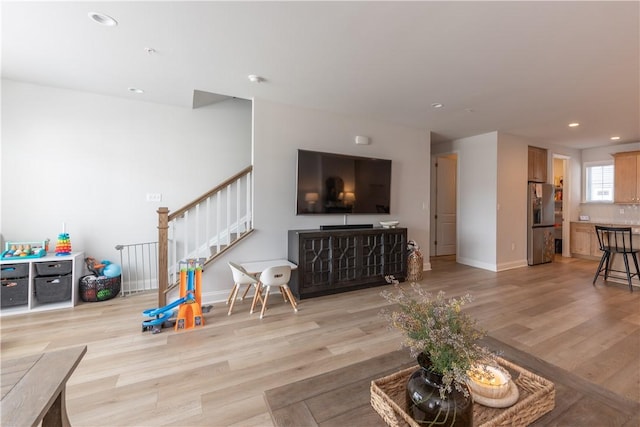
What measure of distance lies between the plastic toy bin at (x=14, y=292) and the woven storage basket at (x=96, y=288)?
477 mm

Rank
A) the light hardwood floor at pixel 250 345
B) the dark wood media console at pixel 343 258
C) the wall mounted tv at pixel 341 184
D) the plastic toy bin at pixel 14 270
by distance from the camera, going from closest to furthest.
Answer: the light hardwood floor at pixel 250 345, the plastic toy bin at pixel 14 270, the dark wood media console at pixel 343 258, the wall mounted tv at pixel 341 184

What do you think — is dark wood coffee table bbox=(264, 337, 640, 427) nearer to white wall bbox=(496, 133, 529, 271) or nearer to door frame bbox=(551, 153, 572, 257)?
white wall bbox=(496, 133, 529, 271)

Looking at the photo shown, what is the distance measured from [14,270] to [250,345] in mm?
2887

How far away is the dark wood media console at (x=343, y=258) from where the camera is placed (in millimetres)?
3574

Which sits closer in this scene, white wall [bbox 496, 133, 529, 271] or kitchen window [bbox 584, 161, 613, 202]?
white wall [bbox 496, 133, 529, 271]

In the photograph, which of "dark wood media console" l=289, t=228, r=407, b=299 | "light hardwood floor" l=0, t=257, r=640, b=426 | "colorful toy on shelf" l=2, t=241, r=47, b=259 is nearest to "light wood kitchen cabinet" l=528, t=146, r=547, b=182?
"light hardwood floor" l=0, t=257, r=640, b=426

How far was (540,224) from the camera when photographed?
5703mm

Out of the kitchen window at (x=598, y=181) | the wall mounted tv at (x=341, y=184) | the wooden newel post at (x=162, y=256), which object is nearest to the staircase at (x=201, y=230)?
the wooden newel post at (x=162, y=256)

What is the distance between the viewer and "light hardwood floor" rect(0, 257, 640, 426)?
66.6 inches

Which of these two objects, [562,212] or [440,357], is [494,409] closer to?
[440,357]

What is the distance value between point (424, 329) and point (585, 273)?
6.02 metres

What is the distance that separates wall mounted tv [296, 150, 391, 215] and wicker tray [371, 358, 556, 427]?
2975mm

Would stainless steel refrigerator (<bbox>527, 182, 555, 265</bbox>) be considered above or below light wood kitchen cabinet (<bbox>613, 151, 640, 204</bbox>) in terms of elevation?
below

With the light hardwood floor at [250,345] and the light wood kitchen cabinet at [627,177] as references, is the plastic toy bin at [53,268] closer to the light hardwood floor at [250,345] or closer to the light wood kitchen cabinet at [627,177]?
the light hardwood floor at [250,345]
